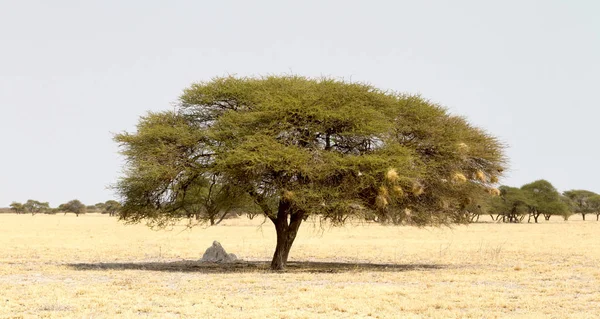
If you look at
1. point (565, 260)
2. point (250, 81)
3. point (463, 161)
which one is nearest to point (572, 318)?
point (463, 161)

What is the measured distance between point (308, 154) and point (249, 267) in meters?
7.58

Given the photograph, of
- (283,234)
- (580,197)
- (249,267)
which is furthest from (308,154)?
(580,197)

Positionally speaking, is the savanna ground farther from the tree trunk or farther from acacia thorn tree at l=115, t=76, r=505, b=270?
acacia thorn tree at l=115, t=76, r=505, b=270

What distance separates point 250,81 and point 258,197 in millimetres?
5186

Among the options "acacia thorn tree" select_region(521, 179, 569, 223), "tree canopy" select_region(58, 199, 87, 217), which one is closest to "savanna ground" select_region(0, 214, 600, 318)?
"acacia thorn tree" select_region(521, 179, 569, 223)

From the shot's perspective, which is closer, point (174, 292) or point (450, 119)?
point (174, 292)

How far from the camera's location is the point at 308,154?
27.8 m

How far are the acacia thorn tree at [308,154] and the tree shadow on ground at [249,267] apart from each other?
1630 mm

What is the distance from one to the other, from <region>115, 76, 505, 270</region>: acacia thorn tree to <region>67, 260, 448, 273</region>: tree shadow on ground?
1630mm

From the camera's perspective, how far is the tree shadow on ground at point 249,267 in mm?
31031

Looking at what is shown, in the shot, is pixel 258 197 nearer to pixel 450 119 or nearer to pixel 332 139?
pixel 332 139

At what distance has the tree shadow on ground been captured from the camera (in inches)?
1222

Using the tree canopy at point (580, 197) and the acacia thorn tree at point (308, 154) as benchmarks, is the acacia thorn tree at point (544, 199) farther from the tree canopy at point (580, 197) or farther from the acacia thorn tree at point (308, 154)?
the acacia thorn tree at point (308, 154)

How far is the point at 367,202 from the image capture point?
96.0ft
